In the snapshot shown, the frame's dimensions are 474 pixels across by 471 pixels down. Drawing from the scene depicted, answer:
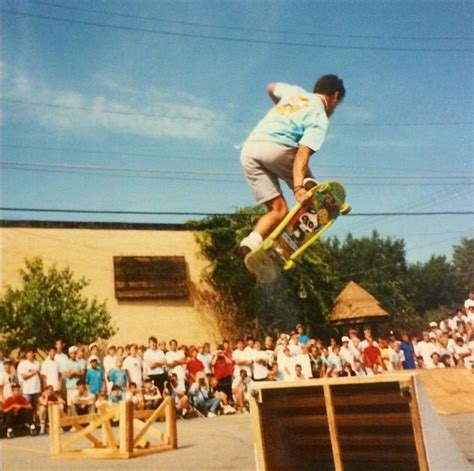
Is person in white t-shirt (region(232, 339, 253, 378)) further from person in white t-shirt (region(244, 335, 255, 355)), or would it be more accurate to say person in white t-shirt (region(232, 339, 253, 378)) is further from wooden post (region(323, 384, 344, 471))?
wooden post (region(323, 384, 344, 471))

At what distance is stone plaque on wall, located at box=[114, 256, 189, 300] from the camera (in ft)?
49.0

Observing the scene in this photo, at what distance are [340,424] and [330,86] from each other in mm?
3451

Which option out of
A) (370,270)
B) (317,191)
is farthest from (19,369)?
(370,270)

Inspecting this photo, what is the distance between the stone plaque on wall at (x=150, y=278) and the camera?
14.9 m

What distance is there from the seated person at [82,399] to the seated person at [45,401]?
0.71ft

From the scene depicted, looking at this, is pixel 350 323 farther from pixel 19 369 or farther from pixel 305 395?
pixel 305 395

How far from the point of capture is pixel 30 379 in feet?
31.4

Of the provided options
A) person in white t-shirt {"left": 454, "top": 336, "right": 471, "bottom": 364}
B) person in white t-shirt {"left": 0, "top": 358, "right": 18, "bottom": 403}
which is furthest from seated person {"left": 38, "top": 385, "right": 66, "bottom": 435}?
person in white t-shirt {"left": 454, "top": 336, "right": 471, "bottom": 364}

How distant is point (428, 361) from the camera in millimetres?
12766

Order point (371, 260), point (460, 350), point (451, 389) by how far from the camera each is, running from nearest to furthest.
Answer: point (451, 389) < point (460, 350) < point (371, 260)

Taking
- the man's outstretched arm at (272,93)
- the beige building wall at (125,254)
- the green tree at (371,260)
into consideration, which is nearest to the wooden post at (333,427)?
the man's outstretched arm at (272,93)

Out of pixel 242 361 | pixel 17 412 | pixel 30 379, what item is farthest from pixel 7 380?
pixel 242 361

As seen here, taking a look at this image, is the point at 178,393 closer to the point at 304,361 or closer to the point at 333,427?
the point at 304,361

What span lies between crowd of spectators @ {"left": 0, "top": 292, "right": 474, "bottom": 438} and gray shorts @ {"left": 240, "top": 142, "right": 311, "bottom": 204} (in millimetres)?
4379
